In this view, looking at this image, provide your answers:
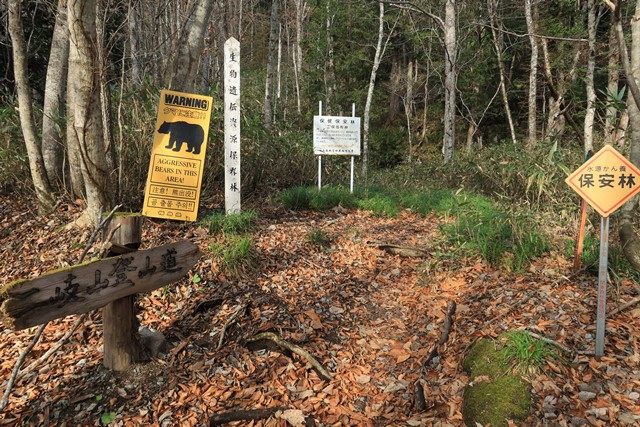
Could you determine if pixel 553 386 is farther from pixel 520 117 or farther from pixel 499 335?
pixel 520 117

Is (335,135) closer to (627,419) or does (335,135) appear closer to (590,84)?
(627,419)

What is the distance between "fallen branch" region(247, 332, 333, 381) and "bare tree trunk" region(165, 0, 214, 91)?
4179mm

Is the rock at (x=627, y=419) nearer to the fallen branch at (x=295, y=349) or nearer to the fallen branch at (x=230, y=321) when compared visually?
the fallen branch at (x=295, y=349)

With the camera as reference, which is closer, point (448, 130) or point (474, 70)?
point (448, 130)

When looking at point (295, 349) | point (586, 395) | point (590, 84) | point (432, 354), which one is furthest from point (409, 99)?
point (586, 395)

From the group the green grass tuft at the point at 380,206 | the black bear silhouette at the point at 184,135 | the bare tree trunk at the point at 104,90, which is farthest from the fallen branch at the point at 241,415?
the green grass tuft at the point at 380,206

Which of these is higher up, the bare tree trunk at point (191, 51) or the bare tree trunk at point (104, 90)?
the bare tree trunk at point (191, 51)

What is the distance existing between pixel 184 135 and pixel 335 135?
3646mm

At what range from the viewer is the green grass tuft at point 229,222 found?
16.6 ft

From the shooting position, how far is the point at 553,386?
2.72 meters

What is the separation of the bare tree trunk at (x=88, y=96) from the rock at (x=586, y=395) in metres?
4.70

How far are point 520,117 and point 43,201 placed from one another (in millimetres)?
20828

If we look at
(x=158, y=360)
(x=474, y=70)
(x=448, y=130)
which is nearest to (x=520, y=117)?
(x=474, y=70)

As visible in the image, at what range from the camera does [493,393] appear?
2.73 m
